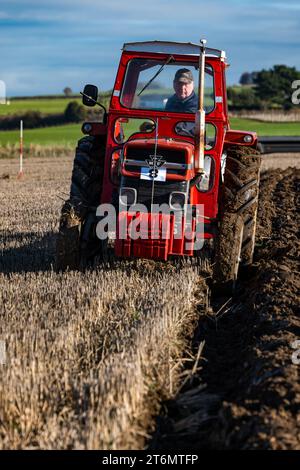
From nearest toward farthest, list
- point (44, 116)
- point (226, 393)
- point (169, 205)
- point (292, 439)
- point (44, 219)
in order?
point (292, 439), point (226, 393), point (169, 205), point (44, 219), point (44, 116)

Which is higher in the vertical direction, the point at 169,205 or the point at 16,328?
the point at 169,205

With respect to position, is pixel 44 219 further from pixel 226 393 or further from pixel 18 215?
pixel 226 393

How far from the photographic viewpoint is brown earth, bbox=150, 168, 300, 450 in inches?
176

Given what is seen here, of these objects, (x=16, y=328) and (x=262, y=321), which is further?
(x=262, y=321)

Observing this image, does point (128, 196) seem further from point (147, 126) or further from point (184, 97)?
point (184, 97)

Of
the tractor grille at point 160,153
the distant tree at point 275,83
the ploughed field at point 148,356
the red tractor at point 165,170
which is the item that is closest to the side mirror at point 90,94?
the red tractor at point 165,170

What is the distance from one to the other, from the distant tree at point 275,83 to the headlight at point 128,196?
55.4 metres

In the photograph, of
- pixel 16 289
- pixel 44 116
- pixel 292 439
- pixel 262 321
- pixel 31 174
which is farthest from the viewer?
pixel 44 116

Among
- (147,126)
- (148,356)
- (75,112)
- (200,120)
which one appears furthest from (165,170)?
(75,112)

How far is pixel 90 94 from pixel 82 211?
43.3 inches

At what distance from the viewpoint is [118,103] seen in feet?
28.7

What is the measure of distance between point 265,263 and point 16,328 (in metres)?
3.28

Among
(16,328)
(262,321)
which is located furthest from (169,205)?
(16,328)

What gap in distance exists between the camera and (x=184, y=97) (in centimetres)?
870
